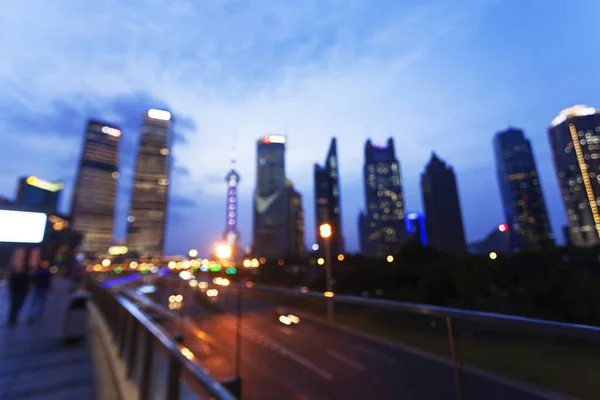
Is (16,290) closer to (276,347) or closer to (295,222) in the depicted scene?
(276,347)

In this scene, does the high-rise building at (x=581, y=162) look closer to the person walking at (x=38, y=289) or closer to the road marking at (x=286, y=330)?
the road marking at (x=286, y=330)

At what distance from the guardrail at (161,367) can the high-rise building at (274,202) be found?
140169 millimetres

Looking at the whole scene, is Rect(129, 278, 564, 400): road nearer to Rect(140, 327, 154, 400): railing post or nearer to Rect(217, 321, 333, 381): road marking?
Rect(217, 321, 333, 381): road marking

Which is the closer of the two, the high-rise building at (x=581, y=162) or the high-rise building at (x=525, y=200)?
the high-rise building at (x=581, y=162)

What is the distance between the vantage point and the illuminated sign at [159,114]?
162m

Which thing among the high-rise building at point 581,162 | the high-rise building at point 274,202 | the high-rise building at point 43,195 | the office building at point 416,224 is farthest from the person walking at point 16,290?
the high-rise building at point 274,202

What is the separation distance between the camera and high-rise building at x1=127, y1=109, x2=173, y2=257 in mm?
142913

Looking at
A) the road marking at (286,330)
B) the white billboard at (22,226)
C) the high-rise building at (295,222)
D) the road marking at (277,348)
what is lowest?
the road marking at (277,348)

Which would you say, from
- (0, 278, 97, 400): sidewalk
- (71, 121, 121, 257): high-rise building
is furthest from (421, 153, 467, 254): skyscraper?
(71, 121, 121, 257): high-rise building

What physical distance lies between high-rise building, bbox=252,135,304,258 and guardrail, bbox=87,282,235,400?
460ft

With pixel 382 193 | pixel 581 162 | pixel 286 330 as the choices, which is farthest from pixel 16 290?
pixel 382 193

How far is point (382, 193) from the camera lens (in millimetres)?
159750

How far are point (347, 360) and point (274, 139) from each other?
157370 mm

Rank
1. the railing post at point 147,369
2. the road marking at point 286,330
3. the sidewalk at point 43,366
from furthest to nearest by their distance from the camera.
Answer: the road marking at point 286,330
the sidewalk at point 43,366
the railing post at point 147,369
